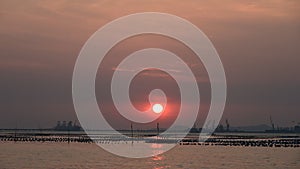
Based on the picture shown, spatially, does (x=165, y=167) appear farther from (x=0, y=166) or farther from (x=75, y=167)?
(x=0, y=166)

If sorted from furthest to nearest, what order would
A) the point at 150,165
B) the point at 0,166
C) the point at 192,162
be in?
1. the point at 192,162
2. the point at 150,165
3. the point at 0,166

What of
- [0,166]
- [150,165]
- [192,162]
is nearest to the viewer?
[0,166]

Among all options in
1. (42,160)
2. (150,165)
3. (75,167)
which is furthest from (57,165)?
(150,165)

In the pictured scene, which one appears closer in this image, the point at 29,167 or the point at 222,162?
the point at 29,167

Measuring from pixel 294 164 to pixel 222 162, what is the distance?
8.39 metres

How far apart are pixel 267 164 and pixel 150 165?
46.7 feet

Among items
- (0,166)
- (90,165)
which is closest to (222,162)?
(90,165)

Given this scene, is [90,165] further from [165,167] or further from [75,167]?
[165,167]

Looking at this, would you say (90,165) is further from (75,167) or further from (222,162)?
(222,162)

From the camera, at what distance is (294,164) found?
2279 inches

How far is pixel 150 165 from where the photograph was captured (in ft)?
181

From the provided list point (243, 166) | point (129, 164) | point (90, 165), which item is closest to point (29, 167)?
point (90, 165)

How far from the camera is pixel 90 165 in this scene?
53438mm

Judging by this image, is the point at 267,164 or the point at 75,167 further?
the point at 267,164
